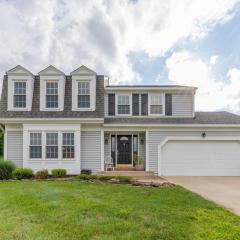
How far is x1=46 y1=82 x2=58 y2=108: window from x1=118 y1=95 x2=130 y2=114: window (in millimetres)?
4101

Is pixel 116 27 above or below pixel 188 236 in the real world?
above

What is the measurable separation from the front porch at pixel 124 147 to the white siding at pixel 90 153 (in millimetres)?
1055

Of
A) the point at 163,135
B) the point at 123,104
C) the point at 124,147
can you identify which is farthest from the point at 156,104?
the point at 124,147

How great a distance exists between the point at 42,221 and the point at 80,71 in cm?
1284

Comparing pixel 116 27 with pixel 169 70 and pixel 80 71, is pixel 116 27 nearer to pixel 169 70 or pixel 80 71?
pixel 80 71

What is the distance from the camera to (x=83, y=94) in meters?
18.0

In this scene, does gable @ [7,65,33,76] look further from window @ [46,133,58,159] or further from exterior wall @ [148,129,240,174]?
exterior wall @ [148,129,240,174]

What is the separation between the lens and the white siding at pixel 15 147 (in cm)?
1733

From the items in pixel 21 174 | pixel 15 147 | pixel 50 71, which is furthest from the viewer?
pixel 50 71

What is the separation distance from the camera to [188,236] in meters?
5.39

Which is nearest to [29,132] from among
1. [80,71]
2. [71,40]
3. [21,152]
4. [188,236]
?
[21,152]

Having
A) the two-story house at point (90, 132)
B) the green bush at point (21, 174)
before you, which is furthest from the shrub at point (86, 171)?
the green bush at point (21, 174)

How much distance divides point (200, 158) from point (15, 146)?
11306 millimetres

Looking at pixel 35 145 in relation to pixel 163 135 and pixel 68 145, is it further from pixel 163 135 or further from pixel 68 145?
pixel 163 135
